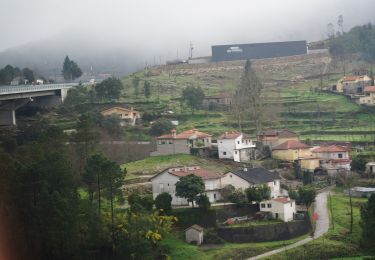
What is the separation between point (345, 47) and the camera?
53125 millimetres

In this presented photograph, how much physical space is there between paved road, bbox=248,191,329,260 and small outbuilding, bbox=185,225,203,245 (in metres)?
1.88

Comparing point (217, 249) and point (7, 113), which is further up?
point (7, 113)

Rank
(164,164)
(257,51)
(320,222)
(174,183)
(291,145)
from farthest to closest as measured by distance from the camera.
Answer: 1. (257,51)
2. (291,145)
3. (164,164)
4. (174,183)
5. (320,222)

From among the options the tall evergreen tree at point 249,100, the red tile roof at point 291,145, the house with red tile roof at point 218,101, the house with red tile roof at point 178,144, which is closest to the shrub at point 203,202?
the red tile roof at point 291,145

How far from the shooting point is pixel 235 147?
99.3ft

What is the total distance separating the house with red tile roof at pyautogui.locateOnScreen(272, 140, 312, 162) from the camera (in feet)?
98.3

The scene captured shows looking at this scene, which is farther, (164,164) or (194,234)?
(164,164)

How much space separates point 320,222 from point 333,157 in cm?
652

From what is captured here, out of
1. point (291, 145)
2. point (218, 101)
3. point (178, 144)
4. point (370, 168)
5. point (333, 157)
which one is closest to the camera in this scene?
point (370, 168)

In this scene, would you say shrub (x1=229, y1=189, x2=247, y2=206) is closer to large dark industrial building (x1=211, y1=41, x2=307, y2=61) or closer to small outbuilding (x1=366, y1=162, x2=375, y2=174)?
small outbuilding (x1=366, y1=162, x2=375, y2=174)

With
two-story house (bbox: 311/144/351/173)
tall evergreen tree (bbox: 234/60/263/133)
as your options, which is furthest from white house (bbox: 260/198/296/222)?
tall evergreen tree (bbox: 234/60/263/133)

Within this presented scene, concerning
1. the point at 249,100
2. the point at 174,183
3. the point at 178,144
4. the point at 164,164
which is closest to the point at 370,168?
the point at 174,183

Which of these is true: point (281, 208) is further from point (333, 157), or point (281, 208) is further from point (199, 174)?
point (333, 157)

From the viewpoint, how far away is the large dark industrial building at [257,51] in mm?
56531
